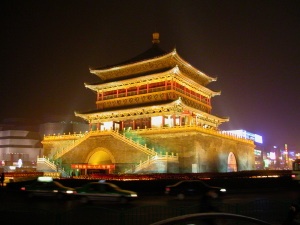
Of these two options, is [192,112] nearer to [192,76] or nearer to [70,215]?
[192,76]

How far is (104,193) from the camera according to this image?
17766 millimetres

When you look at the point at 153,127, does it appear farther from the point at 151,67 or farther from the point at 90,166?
the point at 151,67

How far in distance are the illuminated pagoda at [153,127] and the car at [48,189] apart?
44.7 ft

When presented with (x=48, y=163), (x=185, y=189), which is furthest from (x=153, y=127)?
(x=185, y=189)

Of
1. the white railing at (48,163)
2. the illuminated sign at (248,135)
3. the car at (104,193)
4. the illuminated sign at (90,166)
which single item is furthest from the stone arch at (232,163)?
the illuminated sign at (248,135)

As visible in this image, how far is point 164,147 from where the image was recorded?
1436 inches

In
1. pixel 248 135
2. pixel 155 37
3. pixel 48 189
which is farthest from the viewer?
pixel 248 135

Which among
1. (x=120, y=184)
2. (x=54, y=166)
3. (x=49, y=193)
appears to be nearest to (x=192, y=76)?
(x=54, y=166)

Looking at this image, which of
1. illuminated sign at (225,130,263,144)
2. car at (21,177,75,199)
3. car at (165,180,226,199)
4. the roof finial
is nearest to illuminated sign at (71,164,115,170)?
car at (21,177,75,199)

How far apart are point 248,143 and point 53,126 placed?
51.3 meters

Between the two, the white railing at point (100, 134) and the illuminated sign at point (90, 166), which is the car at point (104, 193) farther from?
the illuminated sign at point (90, 166)

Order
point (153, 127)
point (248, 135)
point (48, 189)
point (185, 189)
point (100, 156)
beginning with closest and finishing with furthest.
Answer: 1. point (185, 189)
2. point (48, 189)
3. point (153, 127)
4. point (100, 156)
5. point (248, 135)

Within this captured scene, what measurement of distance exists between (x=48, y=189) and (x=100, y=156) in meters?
19.4

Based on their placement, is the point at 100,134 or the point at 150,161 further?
the point at 100,134
